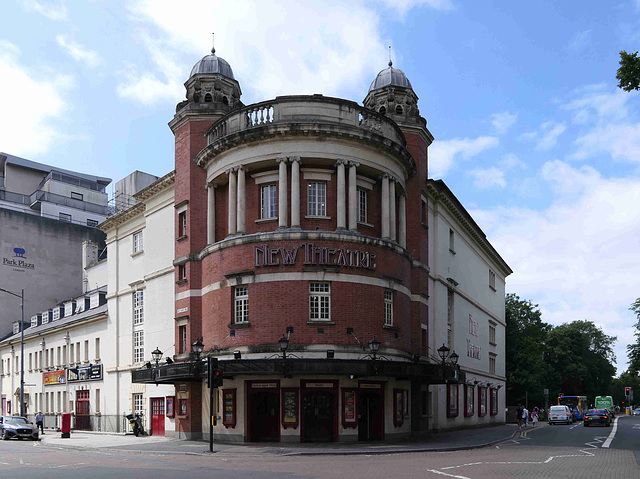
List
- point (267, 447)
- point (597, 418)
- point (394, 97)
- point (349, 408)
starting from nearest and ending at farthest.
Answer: point (267, 447), point (349, 408), point (394, 97), point (597, 418)

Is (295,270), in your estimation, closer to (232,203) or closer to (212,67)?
(232,203)

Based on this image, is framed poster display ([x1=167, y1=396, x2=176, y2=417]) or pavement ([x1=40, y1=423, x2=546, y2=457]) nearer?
pavement ([x1=40, y1=423, x2=546, y2=457])

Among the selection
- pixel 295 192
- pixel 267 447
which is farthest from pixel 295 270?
pixel 267 447

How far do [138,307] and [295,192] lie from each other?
17361 millimetres

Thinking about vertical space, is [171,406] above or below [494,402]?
above

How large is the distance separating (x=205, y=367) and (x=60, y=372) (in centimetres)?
2704

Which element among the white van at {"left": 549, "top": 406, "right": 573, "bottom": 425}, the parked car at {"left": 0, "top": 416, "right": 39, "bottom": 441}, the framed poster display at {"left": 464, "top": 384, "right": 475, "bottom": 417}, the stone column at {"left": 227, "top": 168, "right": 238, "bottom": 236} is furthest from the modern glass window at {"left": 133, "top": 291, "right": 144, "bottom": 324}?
the white van at {"left": 549, "top": 406, "right": 573, "bottom": 425}

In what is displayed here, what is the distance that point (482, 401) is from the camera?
190 ft

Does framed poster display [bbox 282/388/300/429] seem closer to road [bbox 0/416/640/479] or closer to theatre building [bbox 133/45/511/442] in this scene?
theatre building [bbox 133/45/511/442]

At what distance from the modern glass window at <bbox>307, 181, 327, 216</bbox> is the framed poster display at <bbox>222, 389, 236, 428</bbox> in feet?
29.6

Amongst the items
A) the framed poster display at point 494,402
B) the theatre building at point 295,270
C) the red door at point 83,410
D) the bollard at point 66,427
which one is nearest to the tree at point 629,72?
the theatre building at point 295,270

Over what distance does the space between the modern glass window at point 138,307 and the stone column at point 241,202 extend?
560 inches

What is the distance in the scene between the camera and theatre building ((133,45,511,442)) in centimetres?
3219

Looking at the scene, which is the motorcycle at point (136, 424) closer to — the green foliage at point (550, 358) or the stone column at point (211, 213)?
the stone column at point (211, 213)
